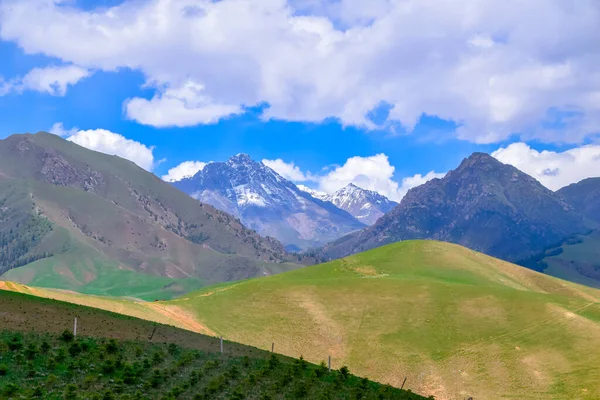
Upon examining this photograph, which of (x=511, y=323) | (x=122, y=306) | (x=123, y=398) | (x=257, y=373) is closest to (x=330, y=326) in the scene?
(x=511, y=323)

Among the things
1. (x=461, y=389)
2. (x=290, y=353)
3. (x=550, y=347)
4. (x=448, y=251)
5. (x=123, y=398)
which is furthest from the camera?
(x=448, y=251)

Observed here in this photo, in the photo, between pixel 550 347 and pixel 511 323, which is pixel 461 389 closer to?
pixel 550 347

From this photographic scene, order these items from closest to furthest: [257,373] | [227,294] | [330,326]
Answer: [257,373] < [330,326] < [227,294]

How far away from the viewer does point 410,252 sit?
168m

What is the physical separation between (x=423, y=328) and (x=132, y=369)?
67.0m

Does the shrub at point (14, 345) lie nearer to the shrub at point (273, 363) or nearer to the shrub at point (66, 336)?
the shrub at point (66, 336)

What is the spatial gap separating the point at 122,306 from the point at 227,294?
27868 mm

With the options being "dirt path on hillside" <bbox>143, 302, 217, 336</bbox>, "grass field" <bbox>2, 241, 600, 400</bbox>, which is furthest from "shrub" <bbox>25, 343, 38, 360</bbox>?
"dirt path on hillside" <bbox>143, 302, 217, 336</bbox>

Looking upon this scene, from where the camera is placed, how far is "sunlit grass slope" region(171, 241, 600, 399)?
3009 inches

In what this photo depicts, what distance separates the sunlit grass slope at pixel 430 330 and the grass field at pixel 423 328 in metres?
0.19

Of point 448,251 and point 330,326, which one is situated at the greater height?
point 448,251

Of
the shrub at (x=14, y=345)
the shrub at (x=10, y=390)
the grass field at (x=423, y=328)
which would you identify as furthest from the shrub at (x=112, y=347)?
the grass field at (x=423, y=328)

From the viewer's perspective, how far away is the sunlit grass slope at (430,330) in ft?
251

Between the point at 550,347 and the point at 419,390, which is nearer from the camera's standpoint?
the point at 419,390
